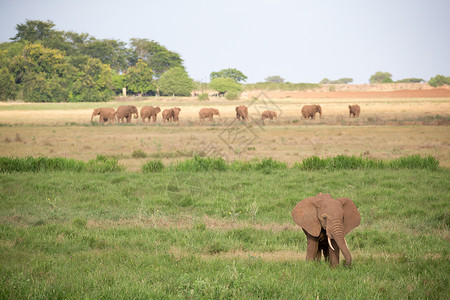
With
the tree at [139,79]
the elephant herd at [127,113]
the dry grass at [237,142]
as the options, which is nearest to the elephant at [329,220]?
the dry grass at [237,142]

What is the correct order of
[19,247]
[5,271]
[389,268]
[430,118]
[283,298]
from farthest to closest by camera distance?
[430,118] → [19,247] → [389,268] → [5,271] → [283,298]

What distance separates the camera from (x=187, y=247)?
24.8 feet

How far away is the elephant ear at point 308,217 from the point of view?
5.95 meters

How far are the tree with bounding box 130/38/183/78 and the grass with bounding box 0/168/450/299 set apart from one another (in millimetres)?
89044

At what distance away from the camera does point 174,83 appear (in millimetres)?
90188

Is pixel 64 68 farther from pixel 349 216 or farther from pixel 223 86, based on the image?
pixel 349 216

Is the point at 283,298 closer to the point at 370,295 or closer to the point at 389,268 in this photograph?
the point at 370,295

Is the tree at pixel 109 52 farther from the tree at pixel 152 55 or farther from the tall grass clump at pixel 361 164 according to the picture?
the tall grass clump at pixel 361 164

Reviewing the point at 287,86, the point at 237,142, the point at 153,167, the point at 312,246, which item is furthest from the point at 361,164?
the point at 287,86

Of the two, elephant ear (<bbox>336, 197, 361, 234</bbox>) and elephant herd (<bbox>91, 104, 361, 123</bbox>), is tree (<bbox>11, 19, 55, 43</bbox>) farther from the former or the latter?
elephant ear (<bbox>336, 197, 361, 234</bbox>)

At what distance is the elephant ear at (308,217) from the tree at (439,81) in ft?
388

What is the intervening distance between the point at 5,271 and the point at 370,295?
4.81m

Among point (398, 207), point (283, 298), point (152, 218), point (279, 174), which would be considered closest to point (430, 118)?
point (279, 174)

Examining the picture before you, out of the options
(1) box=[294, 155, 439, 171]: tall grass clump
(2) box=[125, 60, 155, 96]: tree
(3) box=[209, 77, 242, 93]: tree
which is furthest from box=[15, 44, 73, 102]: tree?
(1) box=[294, 155, 439, 171]: tall grass clump
